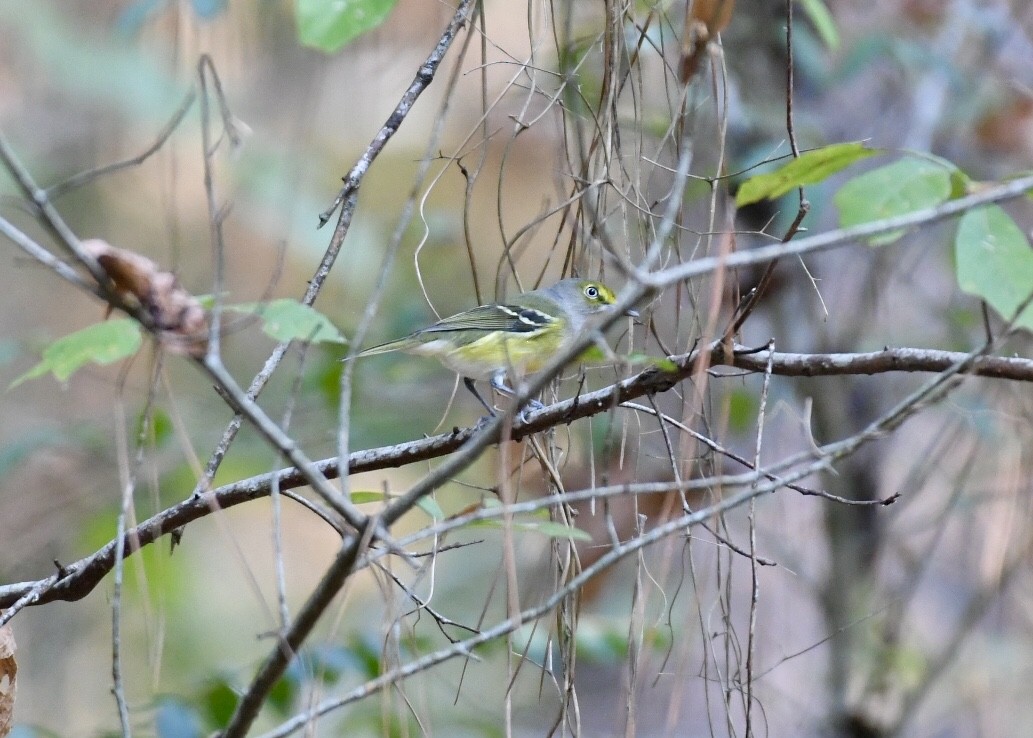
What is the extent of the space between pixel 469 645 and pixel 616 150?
1024 millimetres

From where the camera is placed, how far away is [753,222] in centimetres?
451

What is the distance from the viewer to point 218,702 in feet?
8.96

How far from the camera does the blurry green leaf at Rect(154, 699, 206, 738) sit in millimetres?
2605

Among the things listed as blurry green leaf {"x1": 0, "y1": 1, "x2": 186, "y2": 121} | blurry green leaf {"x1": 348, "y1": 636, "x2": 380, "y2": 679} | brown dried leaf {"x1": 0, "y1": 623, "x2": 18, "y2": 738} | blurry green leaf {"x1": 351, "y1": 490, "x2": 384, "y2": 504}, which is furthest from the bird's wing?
blurry green leaf {"x1": 0, "y1": 1, "x2": 186, "y2": 121}

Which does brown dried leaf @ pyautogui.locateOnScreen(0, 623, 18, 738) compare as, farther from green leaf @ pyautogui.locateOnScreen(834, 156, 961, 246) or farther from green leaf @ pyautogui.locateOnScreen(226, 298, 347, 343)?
green leaf @ pyautogui.locateOnScreen(834, 156, 961, 246)

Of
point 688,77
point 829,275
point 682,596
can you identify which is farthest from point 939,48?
point 688,77

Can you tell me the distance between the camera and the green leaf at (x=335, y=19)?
1.38 metres

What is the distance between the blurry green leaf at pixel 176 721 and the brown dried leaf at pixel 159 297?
5.99ft

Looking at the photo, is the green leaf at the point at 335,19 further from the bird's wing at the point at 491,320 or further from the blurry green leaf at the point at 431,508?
the bird's wing at the point at 491,320

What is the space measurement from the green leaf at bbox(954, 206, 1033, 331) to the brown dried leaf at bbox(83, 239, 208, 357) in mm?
839

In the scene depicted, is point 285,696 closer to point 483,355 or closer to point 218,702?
point 218,702

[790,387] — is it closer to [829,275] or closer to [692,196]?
[829,275]

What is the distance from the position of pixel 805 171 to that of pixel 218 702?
2184 millimetres

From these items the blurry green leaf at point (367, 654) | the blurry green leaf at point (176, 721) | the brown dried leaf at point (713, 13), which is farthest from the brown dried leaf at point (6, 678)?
the brown dried leaf at point (713, 13)
